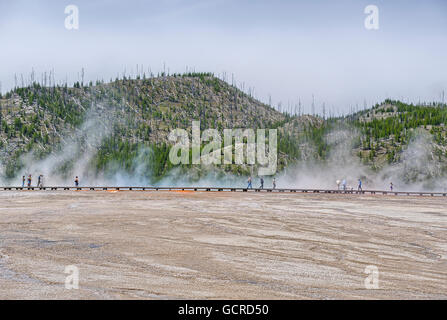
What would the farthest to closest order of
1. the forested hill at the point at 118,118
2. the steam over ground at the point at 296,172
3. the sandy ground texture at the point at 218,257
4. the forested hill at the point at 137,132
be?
1. the forested hill at the point at 118,118
2. the forested hill at the point at 137,132
3. the steam over ground at the point at 296,172
4. the sandy ground texture at the point at 218,257

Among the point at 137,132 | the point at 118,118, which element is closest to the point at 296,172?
the point at 137,132

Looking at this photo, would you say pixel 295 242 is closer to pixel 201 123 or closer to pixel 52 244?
pixel 52 244

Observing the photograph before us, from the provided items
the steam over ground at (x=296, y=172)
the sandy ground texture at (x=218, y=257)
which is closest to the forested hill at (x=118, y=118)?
the steam over ground at (x=296, y=172)

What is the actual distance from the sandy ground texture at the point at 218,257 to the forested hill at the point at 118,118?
67.6 meters

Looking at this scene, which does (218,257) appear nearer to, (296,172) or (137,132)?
(296,172)

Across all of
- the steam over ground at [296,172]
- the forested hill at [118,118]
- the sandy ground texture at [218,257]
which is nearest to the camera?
the sandy ground texture at [218,257]

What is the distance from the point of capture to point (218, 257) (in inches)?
458

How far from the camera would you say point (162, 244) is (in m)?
13.4

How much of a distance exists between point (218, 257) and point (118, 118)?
116 m

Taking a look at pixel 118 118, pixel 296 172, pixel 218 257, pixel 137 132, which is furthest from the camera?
pixel 118 118

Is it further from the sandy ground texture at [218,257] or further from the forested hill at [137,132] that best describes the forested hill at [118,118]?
the sandy ground texture at [218,257]

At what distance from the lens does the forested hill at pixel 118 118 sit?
92750mm

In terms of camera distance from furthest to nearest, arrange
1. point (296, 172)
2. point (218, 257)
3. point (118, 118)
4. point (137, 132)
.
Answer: point (118, 118)
point (137, 132)
point (296, 172)
point (218, 257)
